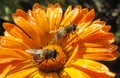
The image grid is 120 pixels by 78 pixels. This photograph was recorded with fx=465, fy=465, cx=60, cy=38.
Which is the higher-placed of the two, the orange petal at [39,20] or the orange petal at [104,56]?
the orange petal at [39,20]

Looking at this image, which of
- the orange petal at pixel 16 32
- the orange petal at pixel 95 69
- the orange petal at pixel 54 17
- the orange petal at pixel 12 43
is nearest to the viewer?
the orange petal at pixel 95 69

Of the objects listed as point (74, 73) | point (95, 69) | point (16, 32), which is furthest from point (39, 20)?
point (95, 69)

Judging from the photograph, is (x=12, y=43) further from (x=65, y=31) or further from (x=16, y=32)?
(x=65, y=31)

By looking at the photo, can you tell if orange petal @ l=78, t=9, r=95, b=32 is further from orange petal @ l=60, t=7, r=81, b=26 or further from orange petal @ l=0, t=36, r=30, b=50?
orange petal @ l=0, t=36, r=30, b=50

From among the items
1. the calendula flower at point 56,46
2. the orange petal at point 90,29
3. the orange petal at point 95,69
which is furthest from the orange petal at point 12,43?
the orange petal at point 95,69

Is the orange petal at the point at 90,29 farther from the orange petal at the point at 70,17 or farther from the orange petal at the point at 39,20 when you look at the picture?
the orange petal at the point at 39,20

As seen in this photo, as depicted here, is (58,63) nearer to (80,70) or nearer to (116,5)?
(80,70)

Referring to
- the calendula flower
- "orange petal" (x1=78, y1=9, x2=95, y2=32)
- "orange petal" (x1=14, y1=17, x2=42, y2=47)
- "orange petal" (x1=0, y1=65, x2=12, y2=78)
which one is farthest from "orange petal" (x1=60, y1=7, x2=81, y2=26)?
"orange petal" (x1=0, y1=65, x2=12, y2=78)

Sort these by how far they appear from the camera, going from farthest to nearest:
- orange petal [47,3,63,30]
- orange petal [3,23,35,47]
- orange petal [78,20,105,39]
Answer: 1. orange petal [47,3,63,30]
2. orange petal [3,23,35,47]
3. orange petal [78,20,105,39]
